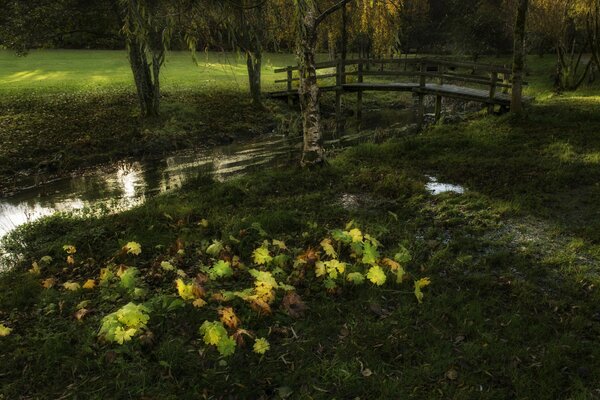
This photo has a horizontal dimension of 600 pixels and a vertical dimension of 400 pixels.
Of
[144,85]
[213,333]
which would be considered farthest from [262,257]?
[144,85]

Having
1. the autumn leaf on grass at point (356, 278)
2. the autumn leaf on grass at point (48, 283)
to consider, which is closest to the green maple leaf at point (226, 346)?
the autumn leaf on grass at point (356, 278)

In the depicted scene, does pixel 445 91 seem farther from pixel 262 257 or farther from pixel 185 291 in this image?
pixel 185 291

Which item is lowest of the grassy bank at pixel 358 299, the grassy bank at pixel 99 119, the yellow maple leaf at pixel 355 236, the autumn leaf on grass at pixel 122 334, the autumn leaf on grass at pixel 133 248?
the grassy bank at pixel 358 299

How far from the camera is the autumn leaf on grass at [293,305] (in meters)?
5.39

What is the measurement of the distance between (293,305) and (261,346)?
0.84 metres

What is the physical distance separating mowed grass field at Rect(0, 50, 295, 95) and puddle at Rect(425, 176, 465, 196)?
12.7m

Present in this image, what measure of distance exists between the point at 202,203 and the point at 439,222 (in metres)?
4.77

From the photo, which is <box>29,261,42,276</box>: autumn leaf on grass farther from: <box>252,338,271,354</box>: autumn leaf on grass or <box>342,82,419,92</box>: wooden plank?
<box>342,82,419,92</box>: wooden plank

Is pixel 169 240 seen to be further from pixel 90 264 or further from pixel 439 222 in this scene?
pixel 439 222

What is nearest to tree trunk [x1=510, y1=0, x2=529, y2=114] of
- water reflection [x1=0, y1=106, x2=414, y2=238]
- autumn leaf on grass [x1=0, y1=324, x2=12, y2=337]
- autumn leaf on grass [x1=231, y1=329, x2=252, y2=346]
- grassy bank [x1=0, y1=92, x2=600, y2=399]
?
grassy bank [x1=0, y1=92, x2=600, y2=399]

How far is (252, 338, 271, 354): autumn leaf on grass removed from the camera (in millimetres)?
4707

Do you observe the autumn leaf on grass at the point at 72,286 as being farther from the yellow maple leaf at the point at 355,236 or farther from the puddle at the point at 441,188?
the puddle at the point at 441,188

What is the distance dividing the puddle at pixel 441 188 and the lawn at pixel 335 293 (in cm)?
21

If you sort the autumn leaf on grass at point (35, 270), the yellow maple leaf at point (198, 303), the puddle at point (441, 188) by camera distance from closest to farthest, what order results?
the yellow maple leaf at point (198, 303) → the autumn leaf on grass at point (35, 270) → the puddle at point (441, 188)
